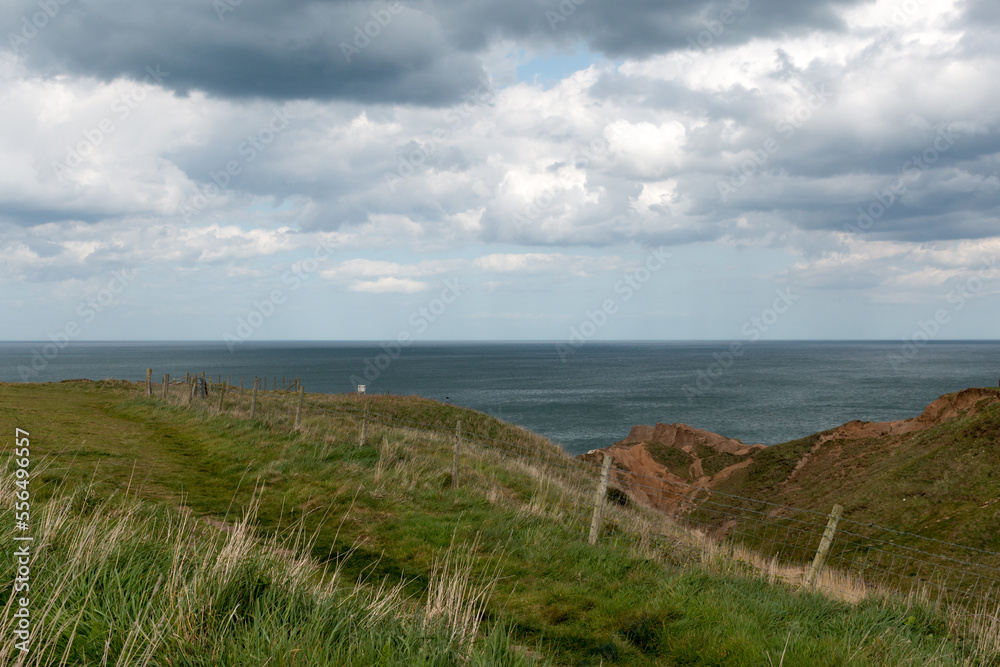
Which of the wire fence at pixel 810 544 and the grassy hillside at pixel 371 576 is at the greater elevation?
the grassy hillside at pixel 371 576

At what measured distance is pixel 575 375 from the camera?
155 m

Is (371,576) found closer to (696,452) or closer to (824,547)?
(824,547)

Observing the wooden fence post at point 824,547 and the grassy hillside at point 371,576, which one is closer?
the grassy hillside at point 371,576

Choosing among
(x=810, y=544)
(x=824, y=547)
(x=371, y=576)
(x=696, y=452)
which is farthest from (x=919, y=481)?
(x=696, y=452)

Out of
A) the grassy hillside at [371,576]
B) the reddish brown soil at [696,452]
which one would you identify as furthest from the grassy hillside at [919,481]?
the grassy hillside at [371,576]

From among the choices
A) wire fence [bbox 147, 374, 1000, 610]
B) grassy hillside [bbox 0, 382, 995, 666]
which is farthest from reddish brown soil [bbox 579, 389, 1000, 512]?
grassy hillside [bbox 0, 382, 995, 666]

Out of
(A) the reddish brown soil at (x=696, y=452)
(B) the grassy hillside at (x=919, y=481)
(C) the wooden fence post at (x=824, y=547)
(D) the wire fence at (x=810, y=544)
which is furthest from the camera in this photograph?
(A) the reddish brown soil at (x=696, y=452)

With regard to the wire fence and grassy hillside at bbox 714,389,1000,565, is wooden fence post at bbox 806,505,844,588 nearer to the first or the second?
the wire fence

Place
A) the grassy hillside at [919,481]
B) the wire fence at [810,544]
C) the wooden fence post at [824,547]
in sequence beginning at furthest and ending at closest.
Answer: the grassy hillside at [919,481]
the wire fence at [810,544]
the wooden fence post at [824,547]

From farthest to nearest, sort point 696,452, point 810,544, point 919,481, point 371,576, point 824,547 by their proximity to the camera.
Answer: point 696,452, point 919,481, point 810,544, point 824,547, point 371,576

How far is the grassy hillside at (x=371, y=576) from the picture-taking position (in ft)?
14.3

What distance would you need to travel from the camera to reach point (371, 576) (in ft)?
28.3

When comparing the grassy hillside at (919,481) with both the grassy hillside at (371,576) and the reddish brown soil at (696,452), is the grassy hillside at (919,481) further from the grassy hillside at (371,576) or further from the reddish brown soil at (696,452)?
the grassy hillside at (371,576)

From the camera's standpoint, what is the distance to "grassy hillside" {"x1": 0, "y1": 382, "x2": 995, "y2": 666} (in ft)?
14.3
